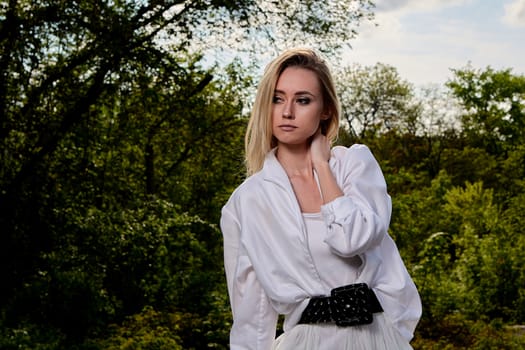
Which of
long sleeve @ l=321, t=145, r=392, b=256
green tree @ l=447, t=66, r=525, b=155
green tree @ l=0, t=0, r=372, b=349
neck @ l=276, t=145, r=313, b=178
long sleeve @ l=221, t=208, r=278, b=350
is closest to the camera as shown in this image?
long sleeve @ l=321, t=145, r=392, b=256

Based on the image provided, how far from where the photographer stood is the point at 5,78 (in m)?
8.25

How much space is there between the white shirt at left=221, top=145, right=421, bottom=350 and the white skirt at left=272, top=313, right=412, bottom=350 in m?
0.03

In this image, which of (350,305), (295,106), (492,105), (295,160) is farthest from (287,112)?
(492,105)

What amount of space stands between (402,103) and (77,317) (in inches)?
819

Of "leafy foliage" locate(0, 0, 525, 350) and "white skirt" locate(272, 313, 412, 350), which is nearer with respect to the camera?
→ "white skirt" locate(272, 313, 412, 350)

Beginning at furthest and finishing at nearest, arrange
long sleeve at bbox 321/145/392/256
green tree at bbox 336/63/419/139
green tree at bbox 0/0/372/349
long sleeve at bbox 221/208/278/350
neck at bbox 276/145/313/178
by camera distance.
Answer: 1. green tree at bbox 336/63/419/139
2. green tree at bbox 0/0/372/349
3. neck at bbox 276/145/313/178
4. long sleeve at bbox 221/208/278/350
5. long sleeve at bbox 321/145/392/256

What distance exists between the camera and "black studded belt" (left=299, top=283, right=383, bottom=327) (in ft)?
7.93

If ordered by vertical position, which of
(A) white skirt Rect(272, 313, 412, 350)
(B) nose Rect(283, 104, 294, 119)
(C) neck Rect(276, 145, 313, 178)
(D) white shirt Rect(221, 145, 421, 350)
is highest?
(B) nose Rect(283, 104, 294, 119)

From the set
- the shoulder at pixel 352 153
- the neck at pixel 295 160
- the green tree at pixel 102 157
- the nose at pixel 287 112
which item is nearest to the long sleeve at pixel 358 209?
the shoulder at pixel 352 153

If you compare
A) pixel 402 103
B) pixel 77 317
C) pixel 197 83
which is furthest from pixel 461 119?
pixel 77 317

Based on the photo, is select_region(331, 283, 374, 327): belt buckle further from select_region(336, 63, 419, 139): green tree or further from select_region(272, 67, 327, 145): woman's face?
select_region(336, 63, 419, 139): green tree

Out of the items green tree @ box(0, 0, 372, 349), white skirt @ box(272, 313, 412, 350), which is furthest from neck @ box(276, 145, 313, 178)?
green tree @ box(0, 0, 372, 349)

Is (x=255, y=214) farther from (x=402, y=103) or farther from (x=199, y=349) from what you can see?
(x=402, y=103)

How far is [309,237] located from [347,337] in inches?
11.9
